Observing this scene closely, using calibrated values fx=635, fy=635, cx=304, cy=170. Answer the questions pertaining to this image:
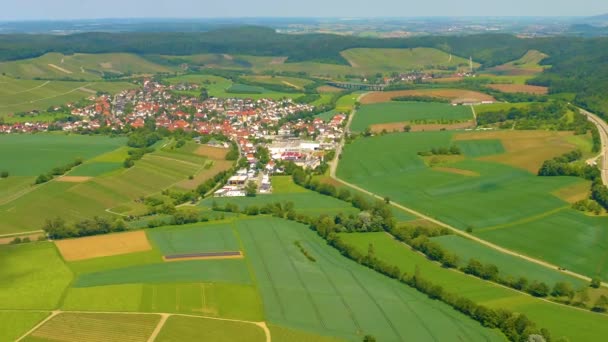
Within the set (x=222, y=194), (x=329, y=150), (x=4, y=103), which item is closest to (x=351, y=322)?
(x=222, y=194)

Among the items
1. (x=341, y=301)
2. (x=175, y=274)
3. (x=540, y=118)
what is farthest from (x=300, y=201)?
(x=540, y=118)

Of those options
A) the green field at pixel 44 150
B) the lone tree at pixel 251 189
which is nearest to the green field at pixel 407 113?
the lone tree at pixel 251 189

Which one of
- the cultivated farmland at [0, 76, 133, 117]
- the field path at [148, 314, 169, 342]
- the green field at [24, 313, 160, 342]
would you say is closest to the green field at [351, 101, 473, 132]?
the cultivated farmland at [0, 76, 133, 117]

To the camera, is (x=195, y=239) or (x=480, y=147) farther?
(x=480, y=147)

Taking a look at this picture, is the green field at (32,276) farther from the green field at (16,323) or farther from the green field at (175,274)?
the green field at (175,274)

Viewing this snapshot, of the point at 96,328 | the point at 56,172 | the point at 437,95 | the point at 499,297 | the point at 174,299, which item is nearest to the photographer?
the point at 96,328

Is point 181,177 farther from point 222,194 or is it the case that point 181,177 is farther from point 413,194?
point 413,194

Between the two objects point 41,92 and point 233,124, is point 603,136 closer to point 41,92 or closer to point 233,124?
point 233,124
